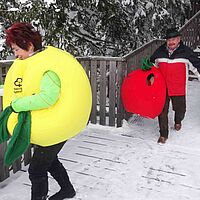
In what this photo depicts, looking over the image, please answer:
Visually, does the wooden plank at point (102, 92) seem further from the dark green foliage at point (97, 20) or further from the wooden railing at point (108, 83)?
the dark green foliage at point (97, 20)

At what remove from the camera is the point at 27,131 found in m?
2.62

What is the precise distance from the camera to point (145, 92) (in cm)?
472

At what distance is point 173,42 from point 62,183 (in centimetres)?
250

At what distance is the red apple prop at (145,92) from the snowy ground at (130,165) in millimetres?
453

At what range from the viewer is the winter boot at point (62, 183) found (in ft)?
10.1

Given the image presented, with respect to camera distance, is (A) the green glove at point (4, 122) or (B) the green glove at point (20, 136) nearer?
(B) the green glove at point (20, 136)

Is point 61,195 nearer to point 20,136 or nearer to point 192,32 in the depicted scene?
point 20,136

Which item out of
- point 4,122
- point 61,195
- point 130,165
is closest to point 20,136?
point 4,122

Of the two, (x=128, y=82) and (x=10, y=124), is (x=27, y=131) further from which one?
(x=128, y=82)

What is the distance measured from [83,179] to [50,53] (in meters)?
1.65

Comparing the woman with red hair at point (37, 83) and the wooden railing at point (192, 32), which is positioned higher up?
the wooden railing at point (192, 32)

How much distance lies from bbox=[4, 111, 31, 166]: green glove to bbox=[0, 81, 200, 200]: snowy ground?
2.72 feet

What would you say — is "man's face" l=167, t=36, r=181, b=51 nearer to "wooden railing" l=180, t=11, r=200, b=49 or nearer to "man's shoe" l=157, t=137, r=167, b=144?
"man's shoe" l=157, t=137, r=167, b=144

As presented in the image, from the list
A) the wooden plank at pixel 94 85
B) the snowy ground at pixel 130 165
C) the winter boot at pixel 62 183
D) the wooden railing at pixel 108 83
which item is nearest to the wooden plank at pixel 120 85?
the wooden railing at pixel 108 83
